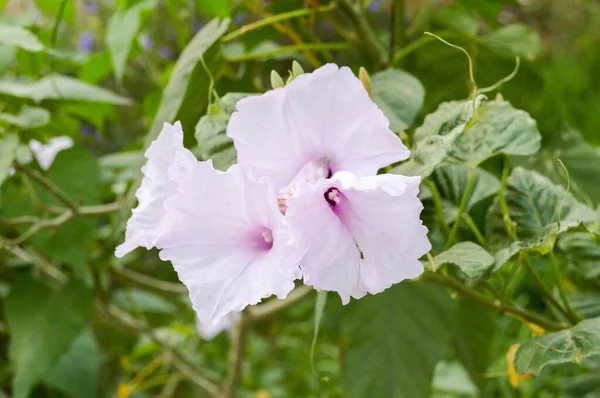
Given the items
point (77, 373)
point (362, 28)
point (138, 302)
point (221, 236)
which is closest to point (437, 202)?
point (221, 236)

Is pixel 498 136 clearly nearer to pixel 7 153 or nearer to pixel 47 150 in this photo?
pixel 7 153

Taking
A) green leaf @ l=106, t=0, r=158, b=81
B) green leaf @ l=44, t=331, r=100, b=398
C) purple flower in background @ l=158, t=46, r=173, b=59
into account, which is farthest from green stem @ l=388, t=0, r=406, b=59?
purple flower in background @ l=158, t=46, r=173, b=59

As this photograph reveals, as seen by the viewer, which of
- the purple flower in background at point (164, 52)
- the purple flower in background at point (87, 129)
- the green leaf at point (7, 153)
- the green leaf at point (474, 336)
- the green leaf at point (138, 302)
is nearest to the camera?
the green leaf at point (7, 153)

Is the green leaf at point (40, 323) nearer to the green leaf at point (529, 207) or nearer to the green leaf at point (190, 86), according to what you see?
the green leaf at point (190, 86)

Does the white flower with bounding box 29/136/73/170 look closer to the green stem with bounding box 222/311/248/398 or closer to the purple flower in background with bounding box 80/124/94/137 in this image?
the green stem with bounding box 222/311/248/398

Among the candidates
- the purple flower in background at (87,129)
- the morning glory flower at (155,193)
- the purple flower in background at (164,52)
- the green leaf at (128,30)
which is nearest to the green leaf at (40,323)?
the green leaf at (128,30)

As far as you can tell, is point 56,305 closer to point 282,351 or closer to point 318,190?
point 318,190

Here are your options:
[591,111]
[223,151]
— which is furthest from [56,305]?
[591,111]
